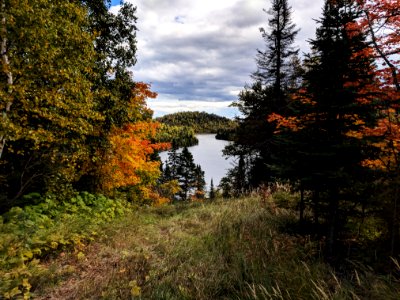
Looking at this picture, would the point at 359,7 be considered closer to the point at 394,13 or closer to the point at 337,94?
the point at 394,13

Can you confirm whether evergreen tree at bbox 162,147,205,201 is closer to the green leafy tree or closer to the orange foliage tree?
the orange foliage tree

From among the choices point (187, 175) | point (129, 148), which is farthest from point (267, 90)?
point (187, 175)

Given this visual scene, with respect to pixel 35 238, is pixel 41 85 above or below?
above

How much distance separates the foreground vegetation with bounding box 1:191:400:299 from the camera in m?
4.04

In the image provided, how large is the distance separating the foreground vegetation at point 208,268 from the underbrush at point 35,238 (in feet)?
0.64

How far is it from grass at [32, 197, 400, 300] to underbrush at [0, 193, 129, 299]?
0.83 ft

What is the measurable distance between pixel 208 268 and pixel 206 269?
0.11m

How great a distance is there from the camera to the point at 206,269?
16.3ft

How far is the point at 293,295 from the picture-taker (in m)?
3.72

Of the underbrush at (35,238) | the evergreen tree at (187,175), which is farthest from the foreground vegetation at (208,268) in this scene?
the evergreen tree at (187,175)

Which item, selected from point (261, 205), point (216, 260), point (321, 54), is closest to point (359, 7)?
point (321, 54)

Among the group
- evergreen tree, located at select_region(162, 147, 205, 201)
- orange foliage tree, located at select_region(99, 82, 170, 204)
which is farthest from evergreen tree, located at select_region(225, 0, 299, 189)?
evergreen tree, located at select_region(162, 147, 205, 201)

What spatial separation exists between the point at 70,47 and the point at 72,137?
3.11 metres

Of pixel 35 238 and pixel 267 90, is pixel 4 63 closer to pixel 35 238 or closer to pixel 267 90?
pixel 35 238
